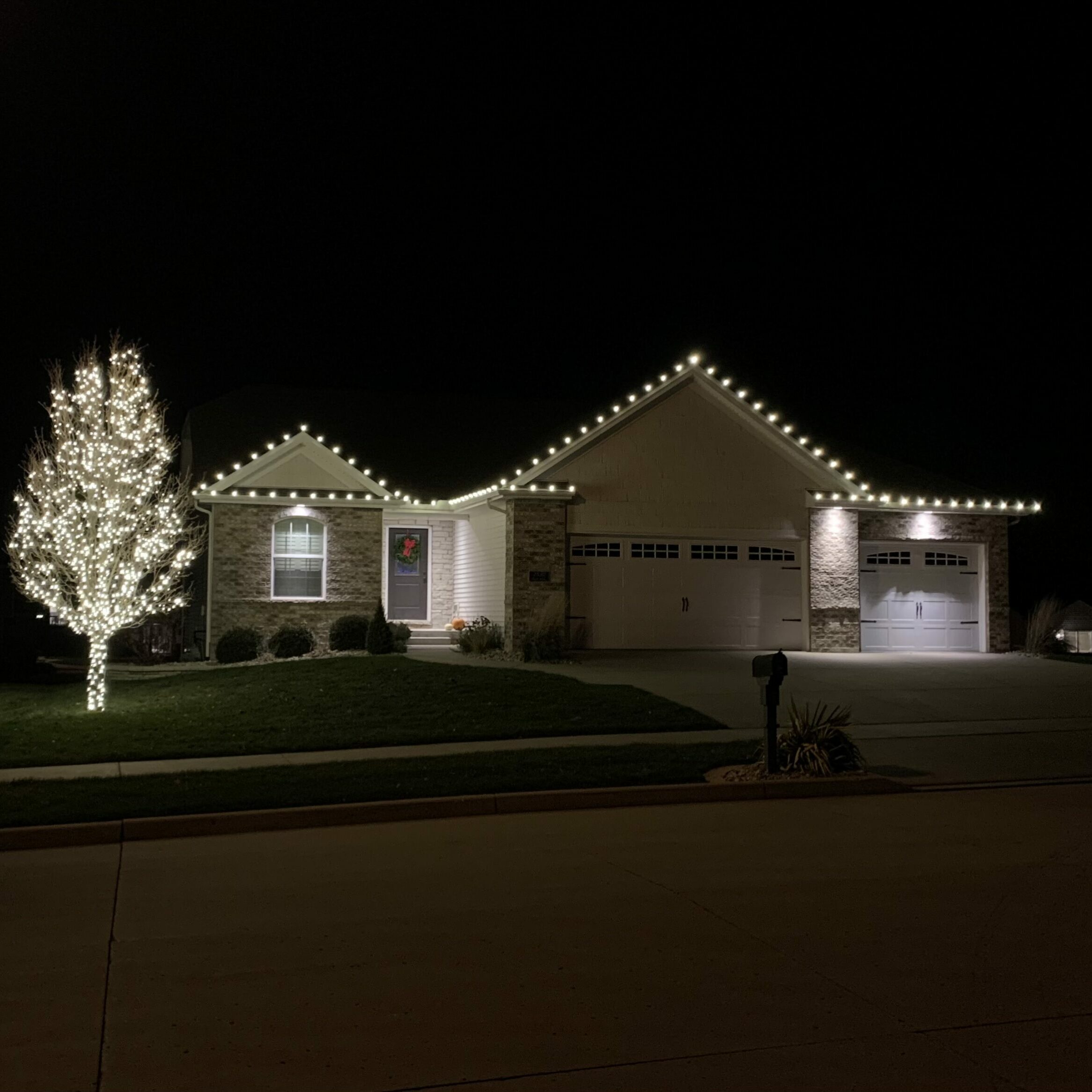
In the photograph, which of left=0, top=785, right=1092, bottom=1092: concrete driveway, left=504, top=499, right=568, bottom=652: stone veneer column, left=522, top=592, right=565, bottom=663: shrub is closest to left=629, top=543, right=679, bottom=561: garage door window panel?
left=504, top=499, right=568, bottom=652: stone veneer column

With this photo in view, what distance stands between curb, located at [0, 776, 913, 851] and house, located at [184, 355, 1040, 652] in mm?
10977

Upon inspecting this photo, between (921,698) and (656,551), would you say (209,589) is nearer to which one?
(656,551)

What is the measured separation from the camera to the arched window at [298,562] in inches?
947

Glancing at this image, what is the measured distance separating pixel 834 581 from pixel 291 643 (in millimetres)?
10878

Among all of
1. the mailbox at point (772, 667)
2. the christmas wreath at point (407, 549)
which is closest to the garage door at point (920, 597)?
the christmas wreath at point (407, 549)

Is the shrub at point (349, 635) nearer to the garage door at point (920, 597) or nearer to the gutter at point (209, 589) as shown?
the gutter at point (209, 589)

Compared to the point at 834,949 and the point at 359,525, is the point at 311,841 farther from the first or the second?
the point at 359,525

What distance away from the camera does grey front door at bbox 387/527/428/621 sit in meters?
26.1

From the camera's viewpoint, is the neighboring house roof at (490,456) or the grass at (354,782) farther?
the neighboring house roof at (490,456)

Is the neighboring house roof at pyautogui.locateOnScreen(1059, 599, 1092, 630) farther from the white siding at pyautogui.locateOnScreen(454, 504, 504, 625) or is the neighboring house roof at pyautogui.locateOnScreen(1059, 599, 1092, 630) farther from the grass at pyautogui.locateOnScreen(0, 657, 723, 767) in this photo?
the grass at pyautogui.locateOnScreen(0, 657, 723, 767)

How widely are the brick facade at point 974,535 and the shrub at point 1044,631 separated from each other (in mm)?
670

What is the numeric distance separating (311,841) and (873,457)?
71.4ft

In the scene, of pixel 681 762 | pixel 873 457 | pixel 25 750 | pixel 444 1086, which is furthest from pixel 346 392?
pixel 444 1086

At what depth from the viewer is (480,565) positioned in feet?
80.4
